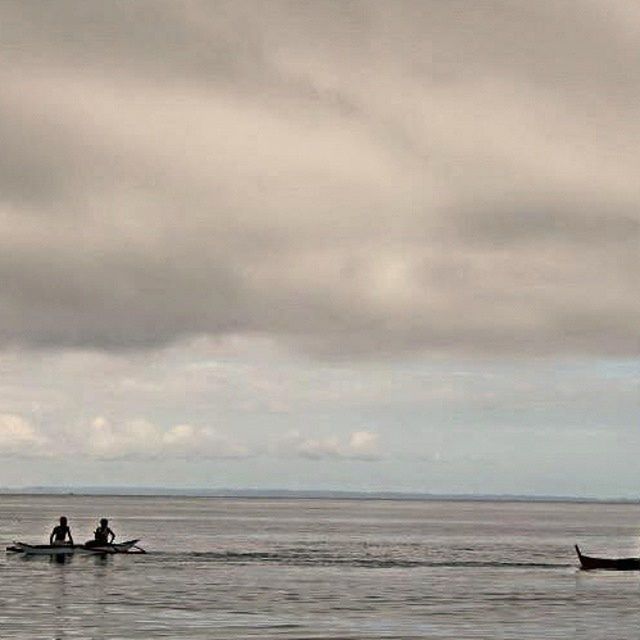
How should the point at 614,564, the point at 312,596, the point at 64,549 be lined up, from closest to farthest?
the point at 312,596, the point at 614,564, the point at 64,549

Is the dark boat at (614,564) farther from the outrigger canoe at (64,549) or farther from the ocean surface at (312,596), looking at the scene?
the outrigger canoe at (64,549)

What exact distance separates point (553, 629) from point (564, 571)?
1615 inches

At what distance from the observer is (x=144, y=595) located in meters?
69.6

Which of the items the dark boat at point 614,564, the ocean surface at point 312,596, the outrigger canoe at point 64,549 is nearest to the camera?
the ocean surface at point 312,596

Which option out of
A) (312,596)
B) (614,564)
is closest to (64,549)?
(312,596)

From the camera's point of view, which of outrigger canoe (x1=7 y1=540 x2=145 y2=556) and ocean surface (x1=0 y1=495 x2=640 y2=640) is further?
outrigger canoe (x1=7 y1=540 x2=145 y2=556)

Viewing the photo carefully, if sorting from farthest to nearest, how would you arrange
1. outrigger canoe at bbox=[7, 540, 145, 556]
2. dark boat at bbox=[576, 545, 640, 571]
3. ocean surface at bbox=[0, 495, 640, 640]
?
1. outrigger canoe at bbox=[7, 540, 145, 556]
2. dark boat at bbox=[576, 545, 640, 571]
3. ocean surface at bbox=[0, 495, 640, 640]

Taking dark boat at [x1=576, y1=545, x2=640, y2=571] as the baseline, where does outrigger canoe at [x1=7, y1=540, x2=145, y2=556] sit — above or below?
above

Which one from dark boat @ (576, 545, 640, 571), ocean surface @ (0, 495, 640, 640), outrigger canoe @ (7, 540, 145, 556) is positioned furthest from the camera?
outrigger canoe @ (7, 540, 145, 556)

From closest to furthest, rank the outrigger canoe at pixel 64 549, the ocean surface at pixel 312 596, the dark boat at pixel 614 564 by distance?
1. the ocean surface at pixel 312 596
2. the dark boat at pixel 614 564
3. the outrigger canoe at pixel 64 549

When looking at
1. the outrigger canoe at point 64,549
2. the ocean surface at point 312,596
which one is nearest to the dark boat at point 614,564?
the ocean surface at point 312,596

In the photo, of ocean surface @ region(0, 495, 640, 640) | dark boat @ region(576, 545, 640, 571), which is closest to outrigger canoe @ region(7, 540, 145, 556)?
ocean surface @ region(0, 495, 640, 640)

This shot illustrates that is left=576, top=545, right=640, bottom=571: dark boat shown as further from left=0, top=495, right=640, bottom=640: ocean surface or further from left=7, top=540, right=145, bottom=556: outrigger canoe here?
left=7, top=540, right=145, bottom=556: outrigger canoe

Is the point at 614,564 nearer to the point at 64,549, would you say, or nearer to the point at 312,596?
the point at 312,596
